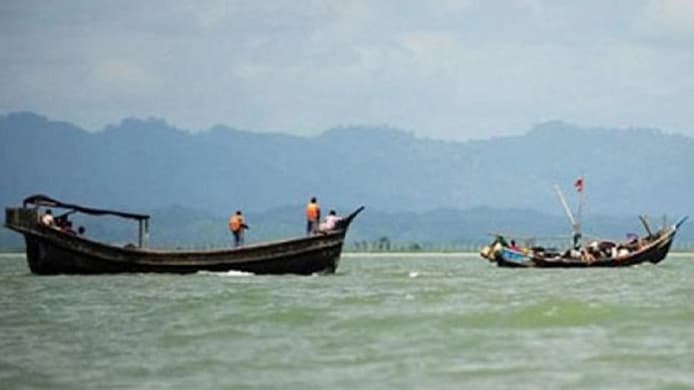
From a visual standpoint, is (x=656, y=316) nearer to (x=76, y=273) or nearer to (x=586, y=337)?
(x=586, y=337)

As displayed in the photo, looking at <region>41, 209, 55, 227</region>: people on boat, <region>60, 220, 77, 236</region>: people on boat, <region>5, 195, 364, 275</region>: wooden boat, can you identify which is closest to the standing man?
<region>5, 195, 364, 275</region>: wooden boat

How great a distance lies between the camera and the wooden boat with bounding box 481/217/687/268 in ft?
221

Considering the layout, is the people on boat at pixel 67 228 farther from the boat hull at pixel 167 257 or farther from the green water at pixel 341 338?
the green water at pixel 341 338

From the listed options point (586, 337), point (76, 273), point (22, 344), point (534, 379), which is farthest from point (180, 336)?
point (76, 273)

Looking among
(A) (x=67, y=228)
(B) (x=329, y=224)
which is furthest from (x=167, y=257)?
(B) (x=329, y=224)

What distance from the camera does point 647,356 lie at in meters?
23.7

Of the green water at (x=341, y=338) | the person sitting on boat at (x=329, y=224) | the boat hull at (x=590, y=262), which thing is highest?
the person sitting on boat at (x=329, y=224)

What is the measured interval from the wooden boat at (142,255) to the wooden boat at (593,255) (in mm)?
20152

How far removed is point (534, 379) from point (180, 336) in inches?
332

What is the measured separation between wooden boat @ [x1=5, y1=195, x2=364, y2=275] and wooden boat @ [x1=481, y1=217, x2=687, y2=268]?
20.2 meters

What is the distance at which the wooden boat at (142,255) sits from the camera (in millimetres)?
48031

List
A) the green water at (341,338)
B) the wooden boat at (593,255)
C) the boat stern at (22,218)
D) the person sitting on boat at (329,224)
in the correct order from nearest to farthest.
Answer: the green water at (341,338), the boat stern at (22,218), the person sitting on boat at (329,224), the wooden boat at (593,255)

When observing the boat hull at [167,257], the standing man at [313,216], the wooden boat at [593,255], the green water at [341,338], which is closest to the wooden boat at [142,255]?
the boat hull at [167,257]

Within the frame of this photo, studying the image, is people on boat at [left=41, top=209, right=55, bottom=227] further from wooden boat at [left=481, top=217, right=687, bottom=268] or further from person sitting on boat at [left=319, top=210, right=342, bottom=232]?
wooden boat at [left=481, top=217, right=687, bottom=268]
